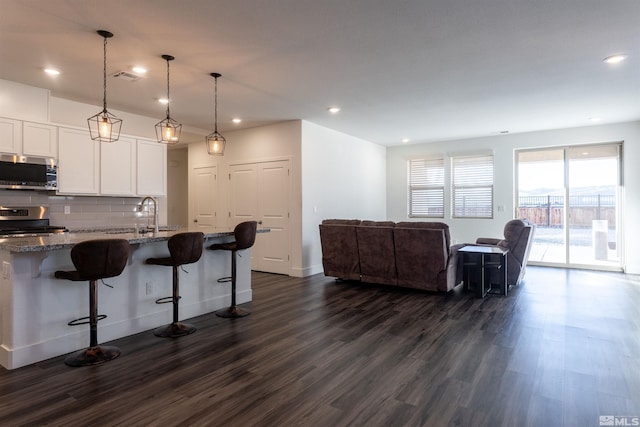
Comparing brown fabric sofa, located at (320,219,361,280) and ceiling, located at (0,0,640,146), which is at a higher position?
ceiling, located at (0,0,640,146)

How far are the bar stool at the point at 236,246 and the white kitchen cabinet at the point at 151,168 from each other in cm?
231

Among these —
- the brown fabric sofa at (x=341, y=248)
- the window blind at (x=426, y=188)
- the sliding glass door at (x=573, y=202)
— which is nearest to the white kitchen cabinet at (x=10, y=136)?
the brown fabric sofa at (x=341, y=248)

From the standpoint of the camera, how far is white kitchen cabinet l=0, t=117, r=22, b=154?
4234 mm

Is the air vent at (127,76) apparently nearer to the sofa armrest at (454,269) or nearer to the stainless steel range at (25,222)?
the stainless steel range at (25,222)

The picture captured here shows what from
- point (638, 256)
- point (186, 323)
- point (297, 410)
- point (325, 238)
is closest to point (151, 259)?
point (186, 323)

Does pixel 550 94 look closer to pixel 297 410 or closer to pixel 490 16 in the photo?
pixel 490 16

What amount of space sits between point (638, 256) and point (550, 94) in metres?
3.80

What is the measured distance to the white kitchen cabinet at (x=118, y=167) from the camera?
17.4ft

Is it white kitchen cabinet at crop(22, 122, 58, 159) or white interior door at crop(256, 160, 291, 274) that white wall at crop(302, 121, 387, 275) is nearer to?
white interior door at crop(256, 160, 291, 274)

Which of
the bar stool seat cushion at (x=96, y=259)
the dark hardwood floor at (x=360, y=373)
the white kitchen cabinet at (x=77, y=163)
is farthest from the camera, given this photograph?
the white kitchen cabinet at (x=77, y=163)

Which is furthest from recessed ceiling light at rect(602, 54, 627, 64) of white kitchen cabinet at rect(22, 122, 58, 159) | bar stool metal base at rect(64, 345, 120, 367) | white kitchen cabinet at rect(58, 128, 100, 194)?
white kitchen cabinet at rect(22, 122, 58, 159)

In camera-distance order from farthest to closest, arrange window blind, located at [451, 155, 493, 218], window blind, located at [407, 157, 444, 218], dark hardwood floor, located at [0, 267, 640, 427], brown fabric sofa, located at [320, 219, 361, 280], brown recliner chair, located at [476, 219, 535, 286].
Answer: window blind, located at [407, 157, 444, 218] → window blind, located at [451, 155, 493, 218] → brown fabric sofa, located at [320, 219, 361, 280] → brown recliner chair, located at [476, 219, 535, 286] → dark hardwood floor, located at [0, 267, 640, 427]

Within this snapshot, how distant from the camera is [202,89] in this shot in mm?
4637

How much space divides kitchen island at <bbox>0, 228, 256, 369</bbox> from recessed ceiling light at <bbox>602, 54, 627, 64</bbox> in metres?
4.31
